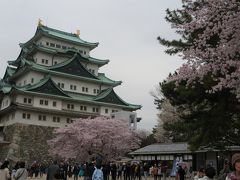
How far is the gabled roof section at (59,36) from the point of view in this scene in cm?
5823

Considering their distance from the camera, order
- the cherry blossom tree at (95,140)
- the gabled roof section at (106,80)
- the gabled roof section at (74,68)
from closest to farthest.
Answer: the cherry blossom tree at (95,140) < the gabled roof section at (74,68) < the gabled roof section at (106,80)

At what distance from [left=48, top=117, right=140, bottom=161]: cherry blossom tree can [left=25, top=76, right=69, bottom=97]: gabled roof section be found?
6.54 metres

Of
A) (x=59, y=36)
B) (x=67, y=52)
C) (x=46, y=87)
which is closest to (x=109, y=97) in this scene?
(x=67, y=52)

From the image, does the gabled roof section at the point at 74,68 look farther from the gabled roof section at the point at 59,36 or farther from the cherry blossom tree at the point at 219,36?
the cherry blossom tree at the point at 219,36

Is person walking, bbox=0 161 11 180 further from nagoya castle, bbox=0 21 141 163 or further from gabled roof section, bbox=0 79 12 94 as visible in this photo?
gabled roof section, bbox=0 79 12 94

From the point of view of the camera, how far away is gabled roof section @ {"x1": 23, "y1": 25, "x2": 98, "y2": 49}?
191 ft

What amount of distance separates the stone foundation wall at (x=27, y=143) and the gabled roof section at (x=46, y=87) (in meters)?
4.81

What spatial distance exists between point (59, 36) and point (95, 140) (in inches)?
891

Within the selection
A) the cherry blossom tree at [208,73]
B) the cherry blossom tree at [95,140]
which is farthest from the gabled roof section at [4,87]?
the cherry blossom tree at [208,73]

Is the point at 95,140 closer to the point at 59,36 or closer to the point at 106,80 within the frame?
the point at 106,80

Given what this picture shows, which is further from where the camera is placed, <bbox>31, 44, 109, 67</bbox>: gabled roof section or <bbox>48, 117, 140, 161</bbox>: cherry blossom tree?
<bbox>31, 44, 109, 67</bbox>: gabled roof section

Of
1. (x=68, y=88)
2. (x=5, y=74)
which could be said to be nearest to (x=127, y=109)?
(x=68, y=88)

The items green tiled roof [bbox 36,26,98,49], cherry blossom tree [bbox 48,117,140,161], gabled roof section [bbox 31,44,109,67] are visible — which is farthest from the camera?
green tiled roof [bbox 36,26,98,49]

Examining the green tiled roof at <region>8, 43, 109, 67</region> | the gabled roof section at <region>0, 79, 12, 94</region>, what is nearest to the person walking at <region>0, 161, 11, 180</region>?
the gabled roof section at <region>0, 79, 12, 94</region>
